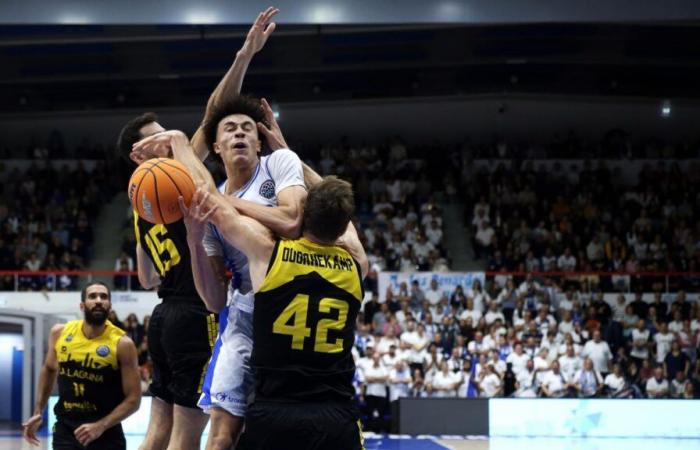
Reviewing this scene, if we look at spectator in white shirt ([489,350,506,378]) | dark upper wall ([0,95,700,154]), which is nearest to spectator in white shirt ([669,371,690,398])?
spectator in white shirt ([489,350,506,378])

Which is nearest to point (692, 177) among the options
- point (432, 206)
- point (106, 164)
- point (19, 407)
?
point (432, 206)

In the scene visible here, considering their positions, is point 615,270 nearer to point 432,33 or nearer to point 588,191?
point 588,191

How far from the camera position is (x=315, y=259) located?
4.92 m

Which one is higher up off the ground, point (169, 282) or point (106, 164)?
point (106, 164)

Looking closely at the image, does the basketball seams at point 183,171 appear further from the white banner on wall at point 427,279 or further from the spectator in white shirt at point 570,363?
the white banner on wall at point 427,279

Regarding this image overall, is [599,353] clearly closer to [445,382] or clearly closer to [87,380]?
[445,382]

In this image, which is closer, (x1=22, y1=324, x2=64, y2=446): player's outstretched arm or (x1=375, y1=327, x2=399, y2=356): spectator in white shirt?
(x1=22, y1=324, x2=64, y2=446): player's outstretched arm

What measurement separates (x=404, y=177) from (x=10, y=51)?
10.1m

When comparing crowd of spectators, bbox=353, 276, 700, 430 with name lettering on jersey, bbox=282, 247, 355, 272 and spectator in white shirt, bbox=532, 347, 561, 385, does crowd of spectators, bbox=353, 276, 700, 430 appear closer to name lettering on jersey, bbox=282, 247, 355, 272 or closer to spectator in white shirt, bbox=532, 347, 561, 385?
spectator in white shirt, bbox=532, 347, 561, 385

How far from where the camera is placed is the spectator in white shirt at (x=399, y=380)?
60.3 feet

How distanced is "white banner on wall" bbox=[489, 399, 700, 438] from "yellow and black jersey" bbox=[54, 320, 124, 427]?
11.8m

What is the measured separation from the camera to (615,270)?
76.3ft

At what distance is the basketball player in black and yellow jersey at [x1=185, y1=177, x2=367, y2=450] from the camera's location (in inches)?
190

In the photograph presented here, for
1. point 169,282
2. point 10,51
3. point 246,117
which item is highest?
point 10,51
